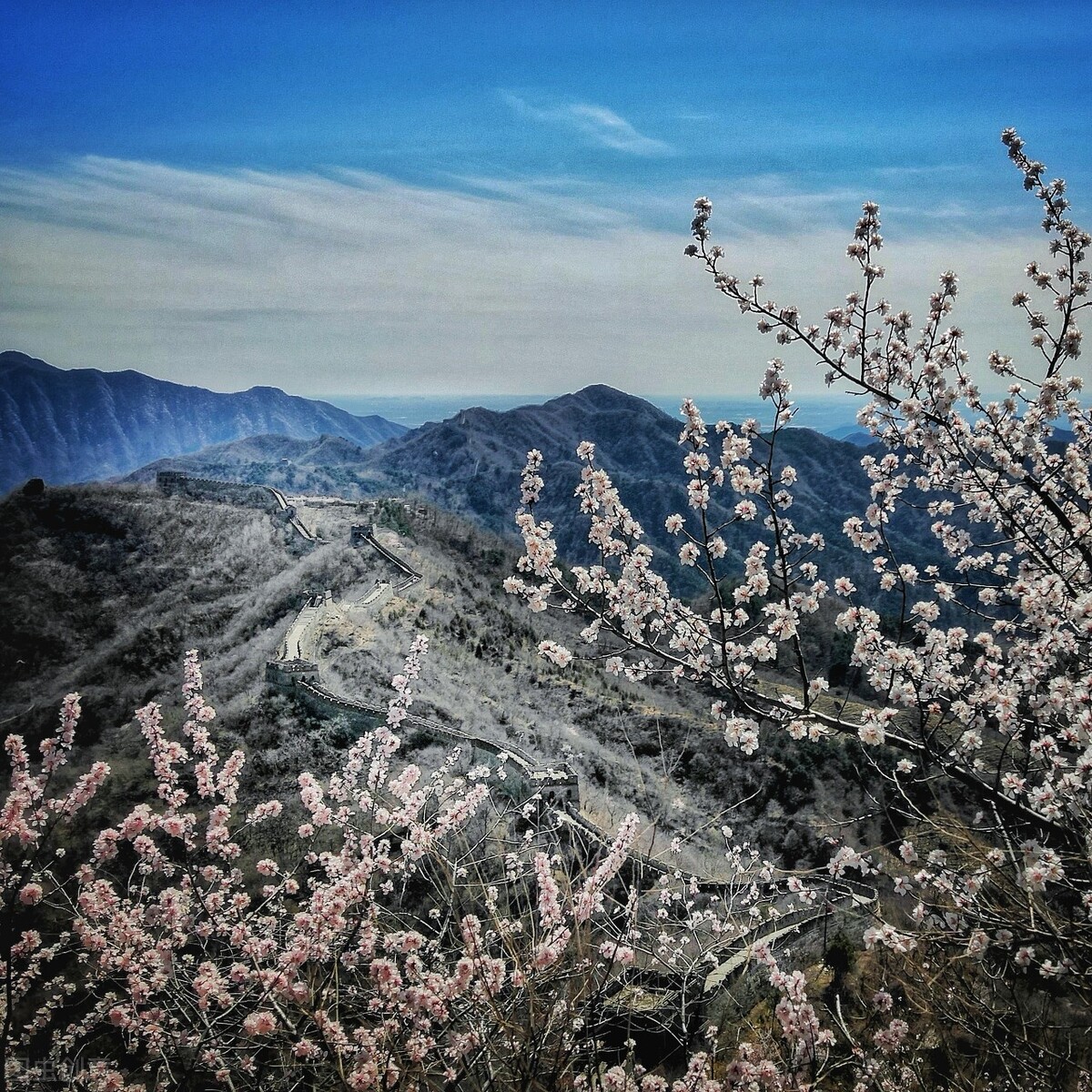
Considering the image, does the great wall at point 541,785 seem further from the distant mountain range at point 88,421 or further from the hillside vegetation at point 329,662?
the distant mountain range at point 88,421

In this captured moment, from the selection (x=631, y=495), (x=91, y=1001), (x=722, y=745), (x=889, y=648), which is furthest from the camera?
(x=631, y=495)

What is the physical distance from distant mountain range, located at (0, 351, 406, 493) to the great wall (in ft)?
133

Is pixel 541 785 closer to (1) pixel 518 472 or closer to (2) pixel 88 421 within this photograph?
(1) pixel 518 472

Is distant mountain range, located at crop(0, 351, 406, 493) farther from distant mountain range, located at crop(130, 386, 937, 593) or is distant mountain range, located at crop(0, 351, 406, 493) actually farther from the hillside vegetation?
the hillside vegetation

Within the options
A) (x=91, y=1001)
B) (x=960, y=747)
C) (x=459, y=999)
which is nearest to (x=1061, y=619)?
(x=960, y=747)

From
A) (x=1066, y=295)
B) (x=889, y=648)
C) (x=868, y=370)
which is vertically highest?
(x=1066, y=295)

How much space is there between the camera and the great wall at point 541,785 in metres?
12.2

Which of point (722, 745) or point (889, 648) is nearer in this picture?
point (889, 648)

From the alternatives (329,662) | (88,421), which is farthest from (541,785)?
(88,421)

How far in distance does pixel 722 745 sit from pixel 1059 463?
69.2ft

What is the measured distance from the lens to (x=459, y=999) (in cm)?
600

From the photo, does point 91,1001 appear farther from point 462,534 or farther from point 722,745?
point 462,534

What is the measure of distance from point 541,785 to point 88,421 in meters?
153

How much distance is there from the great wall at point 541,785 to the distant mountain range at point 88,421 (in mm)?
40411
